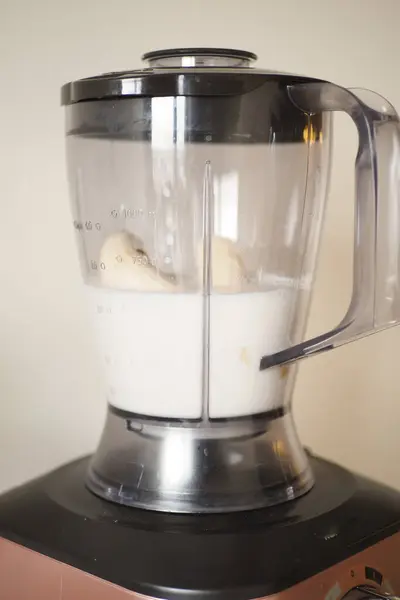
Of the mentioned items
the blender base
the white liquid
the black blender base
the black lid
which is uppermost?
the black lid

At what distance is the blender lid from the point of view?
0.63m

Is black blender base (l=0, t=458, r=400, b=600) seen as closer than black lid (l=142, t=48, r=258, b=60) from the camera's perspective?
Yes

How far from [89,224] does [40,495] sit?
24 cm

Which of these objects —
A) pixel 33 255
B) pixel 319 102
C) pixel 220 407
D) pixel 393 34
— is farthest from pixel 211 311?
pixel 393 34

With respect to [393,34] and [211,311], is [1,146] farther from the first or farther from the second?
[393,34]

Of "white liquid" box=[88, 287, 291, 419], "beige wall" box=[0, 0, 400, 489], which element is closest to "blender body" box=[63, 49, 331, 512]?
"white liquid" box=[88, 287, 291, 419]

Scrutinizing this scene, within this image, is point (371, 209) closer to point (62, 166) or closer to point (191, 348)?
point (191, 348)

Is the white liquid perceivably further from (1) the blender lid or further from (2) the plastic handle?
(1) the blender lid

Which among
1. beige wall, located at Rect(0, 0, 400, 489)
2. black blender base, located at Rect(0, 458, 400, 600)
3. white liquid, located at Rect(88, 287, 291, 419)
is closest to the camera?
black blender base, located at Rect(0, 458, 400, 600)

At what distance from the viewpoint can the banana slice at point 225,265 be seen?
0.69 metres

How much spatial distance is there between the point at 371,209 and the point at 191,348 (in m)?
0.18

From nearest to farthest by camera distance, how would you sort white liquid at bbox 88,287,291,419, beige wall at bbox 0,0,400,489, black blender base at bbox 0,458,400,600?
black blender base at bbox 0,458,400,600 < white liquid at bbox 88,287,291,419 < beige wall at bbox 0,0,400,489

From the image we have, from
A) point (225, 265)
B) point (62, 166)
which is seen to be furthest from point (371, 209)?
point (62, 166)

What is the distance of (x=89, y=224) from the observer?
2.44 feet
